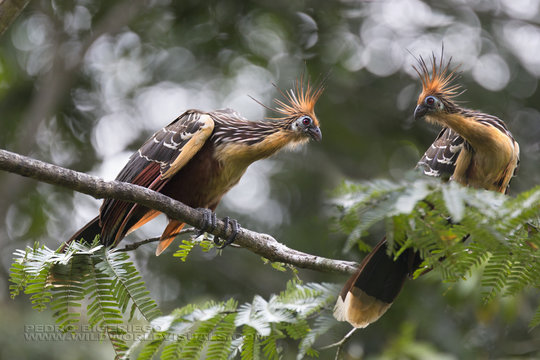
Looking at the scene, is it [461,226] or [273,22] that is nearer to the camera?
[461,226]

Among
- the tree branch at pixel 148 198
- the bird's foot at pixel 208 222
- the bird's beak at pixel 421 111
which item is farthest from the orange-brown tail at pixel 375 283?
the bird's beak at pixel 421 111

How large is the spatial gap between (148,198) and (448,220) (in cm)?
153

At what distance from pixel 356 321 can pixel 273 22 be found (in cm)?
514

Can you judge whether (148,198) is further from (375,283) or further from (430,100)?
(430,100)

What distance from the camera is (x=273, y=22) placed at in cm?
768

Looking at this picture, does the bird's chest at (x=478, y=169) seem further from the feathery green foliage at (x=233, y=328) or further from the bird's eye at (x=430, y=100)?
the feathery green foliage at (x=233, y=328)

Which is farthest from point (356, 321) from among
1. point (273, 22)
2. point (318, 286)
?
point (273, 22)

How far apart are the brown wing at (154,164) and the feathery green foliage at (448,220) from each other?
202cm

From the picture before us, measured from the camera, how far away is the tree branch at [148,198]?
2561mm

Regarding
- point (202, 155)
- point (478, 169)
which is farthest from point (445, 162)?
point (202, 155)

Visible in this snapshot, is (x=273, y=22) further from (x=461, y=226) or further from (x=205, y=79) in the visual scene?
(x=461, y=226)

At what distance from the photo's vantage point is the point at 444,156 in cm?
432

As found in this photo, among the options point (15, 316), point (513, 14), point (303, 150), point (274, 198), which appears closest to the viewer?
point (15, 316)

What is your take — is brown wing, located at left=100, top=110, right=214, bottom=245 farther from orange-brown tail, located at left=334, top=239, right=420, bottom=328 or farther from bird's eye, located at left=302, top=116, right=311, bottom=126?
orange-brown tail, located at left=334, top=239, right=420, bottom=328
